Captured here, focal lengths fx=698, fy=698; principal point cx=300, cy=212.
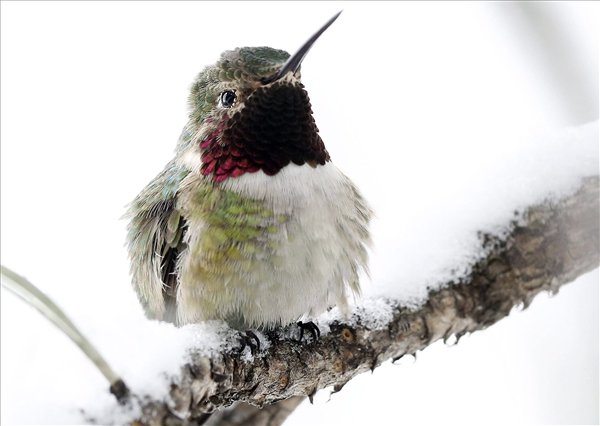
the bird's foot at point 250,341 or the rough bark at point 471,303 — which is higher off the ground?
the bird's foot at point 250,341

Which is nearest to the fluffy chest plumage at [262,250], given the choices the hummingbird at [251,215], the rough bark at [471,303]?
the hummingbird at [251,215]

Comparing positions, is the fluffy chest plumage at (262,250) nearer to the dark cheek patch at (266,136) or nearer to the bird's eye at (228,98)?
the dark cheek patch at (266,136)

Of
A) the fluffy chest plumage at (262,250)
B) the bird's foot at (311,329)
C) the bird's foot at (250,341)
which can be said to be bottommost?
the bird's foot at (311,329)

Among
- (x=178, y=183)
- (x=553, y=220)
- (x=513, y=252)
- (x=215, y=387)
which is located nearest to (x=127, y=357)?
(x=215, y=387)

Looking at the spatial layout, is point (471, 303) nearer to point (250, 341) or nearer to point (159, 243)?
point (250, 341)

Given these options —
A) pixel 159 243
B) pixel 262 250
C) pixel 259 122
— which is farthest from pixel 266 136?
pixel 159 243

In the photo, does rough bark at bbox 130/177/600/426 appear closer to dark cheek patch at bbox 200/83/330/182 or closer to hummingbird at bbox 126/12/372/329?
hummingbird at bbox 126/12/372/329
